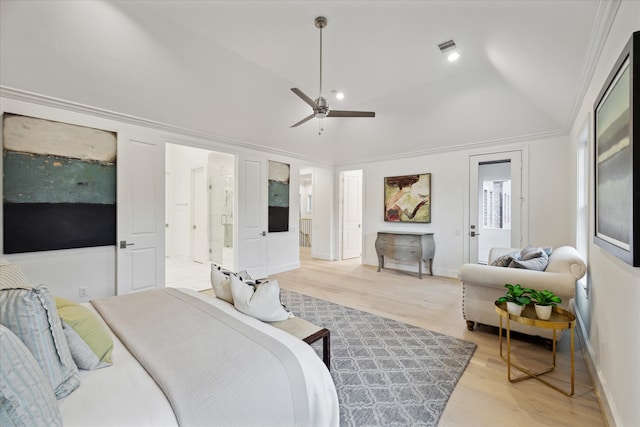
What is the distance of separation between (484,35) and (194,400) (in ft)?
12.4

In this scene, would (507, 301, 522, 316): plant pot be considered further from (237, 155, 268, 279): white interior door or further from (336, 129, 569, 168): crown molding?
(237, 155, 268, 279): white interior door

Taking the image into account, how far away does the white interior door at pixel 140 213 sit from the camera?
11.8 ft

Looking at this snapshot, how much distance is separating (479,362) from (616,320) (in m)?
1.04

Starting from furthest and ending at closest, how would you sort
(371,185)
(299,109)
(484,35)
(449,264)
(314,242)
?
(314,242) → (371,185) → (449,264) → (299,109) → (484,35)

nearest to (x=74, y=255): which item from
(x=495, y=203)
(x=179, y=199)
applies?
(x=179, y=199)

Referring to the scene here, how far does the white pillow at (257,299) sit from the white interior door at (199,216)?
5033 millimetres

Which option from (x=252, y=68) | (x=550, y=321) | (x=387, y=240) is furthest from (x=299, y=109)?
(x=550, y=321)

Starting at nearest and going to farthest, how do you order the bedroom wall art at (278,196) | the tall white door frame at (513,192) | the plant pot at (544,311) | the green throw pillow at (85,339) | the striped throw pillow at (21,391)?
the striped throw pillow at (21,391)
the green throw pillow at (85,339)
the plant pot at (544,311)
the tall white door frame at (513,192)
the bedroom wall art at (278,196)

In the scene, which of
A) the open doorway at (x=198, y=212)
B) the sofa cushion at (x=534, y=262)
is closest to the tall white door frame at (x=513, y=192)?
the sofa cushion at (x=534, y=262)

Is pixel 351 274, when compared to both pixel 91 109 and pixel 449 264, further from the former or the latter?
pixel 91 109

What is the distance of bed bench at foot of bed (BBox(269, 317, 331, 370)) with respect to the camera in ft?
6.01

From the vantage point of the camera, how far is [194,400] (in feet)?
3.34

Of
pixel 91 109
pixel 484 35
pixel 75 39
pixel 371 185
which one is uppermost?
pixel 484 35

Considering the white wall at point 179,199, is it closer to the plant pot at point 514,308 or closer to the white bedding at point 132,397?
the white bedding at point 132,397
